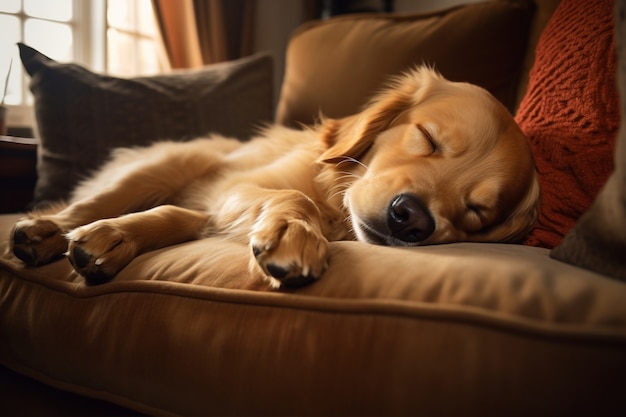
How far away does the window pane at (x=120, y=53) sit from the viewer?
3699 mm

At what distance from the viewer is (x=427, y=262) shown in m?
0.88

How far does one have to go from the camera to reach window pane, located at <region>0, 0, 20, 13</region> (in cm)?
325

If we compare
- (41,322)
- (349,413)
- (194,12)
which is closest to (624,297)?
(349,413)

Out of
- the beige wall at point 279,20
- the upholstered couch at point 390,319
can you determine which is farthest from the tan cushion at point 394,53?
the beige wall at point 279,20

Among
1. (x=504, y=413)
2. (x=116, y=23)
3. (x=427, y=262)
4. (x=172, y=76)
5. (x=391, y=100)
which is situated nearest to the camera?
(x=504, y=413)

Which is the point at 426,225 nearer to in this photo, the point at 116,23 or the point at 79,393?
the point at 79,393

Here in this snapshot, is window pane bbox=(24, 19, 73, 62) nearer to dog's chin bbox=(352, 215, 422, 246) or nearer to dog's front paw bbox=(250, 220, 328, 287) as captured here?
dog's chin bbox=(352, 215, 422, 246)

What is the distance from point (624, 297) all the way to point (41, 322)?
1.07m

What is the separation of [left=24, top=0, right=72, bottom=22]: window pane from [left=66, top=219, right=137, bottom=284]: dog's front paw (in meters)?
2.95

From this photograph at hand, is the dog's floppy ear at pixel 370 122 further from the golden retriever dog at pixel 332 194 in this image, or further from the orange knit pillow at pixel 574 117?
the orange knit pillow at pixel 574 117

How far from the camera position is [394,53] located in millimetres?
2135

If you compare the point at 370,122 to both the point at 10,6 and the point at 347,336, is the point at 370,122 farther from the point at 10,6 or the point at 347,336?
the point at 10,6

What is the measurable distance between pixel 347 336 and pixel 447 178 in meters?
0.68

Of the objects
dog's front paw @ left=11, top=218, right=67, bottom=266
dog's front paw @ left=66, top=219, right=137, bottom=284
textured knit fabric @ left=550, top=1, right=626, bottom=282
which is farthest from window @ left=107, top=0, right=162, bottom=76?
textured knit fabric @ left=550, top=1, right=626, bottom=282
